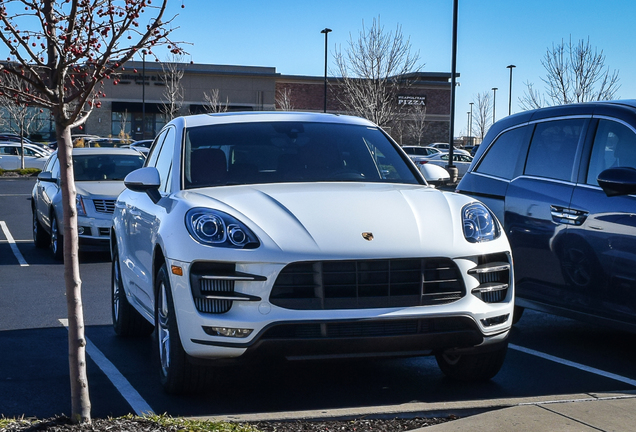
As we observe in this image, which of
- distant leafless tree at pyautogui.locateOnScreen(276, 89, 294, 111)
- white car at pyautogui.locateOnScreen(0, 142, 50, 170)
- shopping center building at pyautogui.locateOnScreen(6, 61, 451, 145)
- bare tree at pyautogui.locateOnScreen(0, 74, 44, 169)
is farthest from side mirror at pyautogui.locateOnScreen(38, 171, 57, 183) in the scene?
distant leafless tree at pyautogui.locateOnScreen(276, 89, 294, 111)

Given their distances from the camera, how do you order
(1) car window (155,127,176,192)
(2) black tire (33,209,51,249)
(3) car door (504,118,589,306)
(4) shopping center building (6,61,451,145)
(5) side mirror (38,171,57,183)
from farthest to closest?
1. (4) shopping center building (6,61,451,145)
2. (2) black tire (33,209,51,249)
3. (5) side mirror (38,171,57,183)
4. (3) car door (504,118,589,306)
5. (1) car window (155,127,176,192)

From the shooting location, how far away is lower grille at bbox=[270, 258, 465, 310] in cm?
483

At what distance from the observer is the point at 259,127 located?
254 inches

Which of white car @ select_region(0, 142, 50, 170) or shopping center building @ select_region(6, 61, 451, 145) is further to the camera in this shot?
shopping center building @ select_region(6, 61, 451, 145)

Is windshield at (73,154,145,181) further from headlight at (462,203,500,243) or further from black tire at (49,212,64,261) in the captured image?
headlight at (462,203,500,243)

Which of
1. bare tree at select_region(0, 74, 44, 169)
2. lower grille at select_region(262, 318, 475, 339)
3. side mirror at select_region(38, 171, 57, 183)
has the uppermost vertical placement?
bare tree at select_region(0, 74, 44, 169)

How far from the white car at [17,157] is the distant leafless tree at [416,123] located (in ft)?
122

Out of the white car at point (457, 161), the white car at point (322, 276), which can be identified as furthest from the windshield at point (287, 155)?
the white car at point (457, 161)

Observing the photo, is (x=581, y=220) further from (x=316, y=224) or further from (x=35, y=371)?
(x=35, y=371)

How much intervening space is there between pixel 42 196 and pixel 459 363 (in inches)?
430

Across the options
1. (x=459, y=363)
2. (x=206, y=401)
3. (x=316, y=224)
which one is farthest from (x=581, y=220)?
(x=206, y=401)

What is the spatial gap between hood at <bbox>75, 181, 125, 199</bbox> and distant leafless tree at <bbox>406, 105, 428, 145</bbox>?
203 ft

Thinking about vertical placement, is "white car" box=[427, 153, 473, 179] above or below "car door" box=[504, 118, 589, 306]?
below

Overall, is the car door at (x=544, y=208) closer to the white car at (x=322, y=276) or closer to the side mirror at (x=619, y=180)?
the side mirror at (x=619, y=180)
